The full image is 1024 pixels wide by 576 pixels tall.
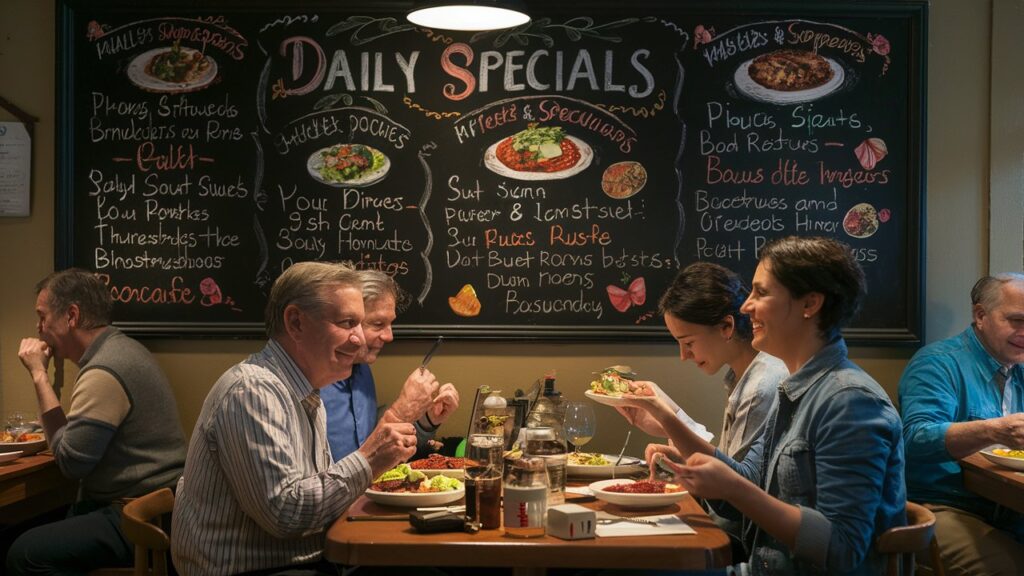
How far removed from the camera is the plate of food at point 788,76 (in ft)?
15.0

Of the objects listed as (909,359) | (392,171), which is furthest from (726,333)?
(392,171)

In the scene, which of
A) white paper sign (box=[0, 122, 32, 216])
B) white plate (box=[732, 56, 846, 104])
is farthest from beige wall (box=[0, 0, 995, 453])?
white paper sign (box=[0, 122, 32, 216])

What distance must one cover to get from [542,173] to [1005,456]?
2.16 metres

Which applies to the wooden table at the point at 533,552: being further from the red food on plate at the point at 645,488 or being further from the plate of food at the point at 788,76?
the plate of food at the point at 788,76

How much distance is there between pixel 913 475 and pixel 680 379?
41.7 inches

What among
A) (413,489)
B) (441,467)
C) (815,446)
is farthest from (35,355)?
(815,446)

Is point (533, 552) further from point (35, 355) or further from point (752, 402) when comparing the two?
point (35, 355)

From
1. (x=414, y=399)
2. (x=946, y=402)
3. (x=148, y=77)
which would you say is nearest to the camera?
(x=414, y=399)

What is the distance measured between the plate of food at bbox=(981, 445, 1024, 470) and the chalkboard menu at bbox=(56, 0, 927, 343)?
2.74 feet

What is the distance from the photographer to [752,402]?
3230mm

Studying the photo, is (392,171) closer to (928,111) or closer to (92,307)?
(92,307)

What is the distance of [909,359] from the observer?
4.57 metres

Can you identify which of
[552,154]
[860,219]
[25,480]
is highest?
[552,154]

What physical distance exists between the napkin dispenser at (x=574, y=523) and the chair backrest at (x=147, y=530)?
111 centimetres
